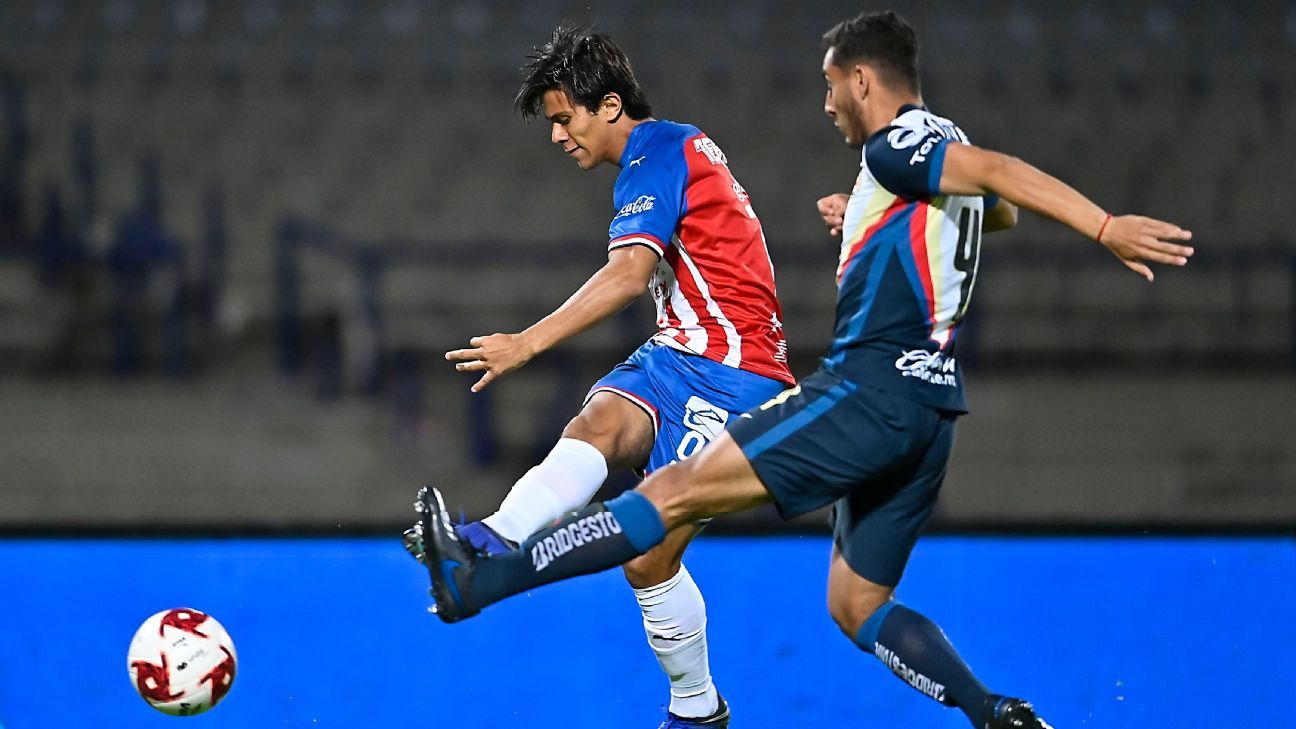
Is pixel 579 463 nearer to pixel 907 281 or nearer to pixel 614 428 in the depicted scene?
pixel 614 428

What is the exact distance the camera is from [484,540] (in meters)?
2.71

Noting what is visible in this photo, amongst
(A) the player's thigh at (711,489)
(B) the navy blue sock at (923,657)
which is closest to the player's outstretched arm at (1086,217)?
(A) the player's thigh at (711,489)

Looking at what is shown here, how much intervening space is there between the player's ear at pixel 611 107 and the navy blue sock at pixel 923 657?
125 cm

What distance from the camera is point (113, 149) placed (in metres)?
6.77

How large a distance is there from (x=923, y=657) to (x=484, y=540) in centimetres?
85

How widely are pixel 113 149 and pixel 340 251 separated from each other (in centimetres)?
120

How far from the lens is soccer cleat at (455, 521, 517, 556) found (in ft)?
8.79

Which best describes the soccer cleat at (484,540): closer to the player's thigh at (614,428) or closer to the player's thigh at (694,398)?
the player's thigh at (614,428)

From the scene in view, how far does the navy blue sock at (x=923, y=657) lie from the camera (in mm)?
2494

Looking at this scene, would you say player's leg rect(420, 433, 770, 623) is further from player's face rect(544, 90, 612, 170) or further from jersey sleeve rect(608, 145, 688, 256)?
player's face rect(544, 90, 612, 170)

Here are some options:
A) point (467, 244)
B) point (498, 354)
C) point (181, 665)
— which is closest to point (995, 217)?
point (498, 354)

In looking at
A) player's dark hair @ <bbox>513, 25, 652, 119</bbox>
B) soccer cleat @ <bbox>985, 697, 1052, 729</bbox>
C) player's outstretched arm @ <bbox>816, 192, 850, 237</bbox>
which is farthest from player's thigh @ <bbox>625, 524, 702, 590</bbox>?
player's dark hair @ <bbox>513, 25, 652, 119</bbox>

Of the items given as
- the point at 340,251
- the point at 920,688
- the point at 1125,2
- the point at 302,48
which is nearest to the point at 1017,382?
the point at 1125,2

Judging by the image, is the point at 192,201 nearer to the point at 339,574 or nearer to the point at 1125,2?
the point at 339,574
